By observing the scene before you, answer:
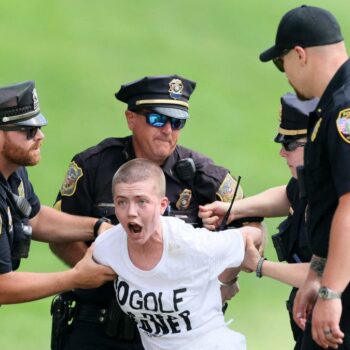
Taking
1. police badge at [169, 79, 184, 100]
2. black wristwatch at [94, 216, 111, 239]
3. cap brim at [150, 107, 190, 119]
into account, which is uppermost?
police badge at [169, 79, 184, 100]

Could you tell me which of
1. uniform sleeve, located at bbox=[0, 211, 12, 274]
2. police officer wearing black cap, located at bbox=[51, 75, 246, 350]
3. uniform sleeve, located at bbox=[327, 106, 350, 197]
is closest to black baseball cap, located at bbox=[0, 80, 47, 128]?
police officer wearing black cap, located at bbox=[51, 75, 246, 350]

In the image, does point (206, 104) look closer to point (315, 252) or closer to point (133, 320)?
point (133, 320)

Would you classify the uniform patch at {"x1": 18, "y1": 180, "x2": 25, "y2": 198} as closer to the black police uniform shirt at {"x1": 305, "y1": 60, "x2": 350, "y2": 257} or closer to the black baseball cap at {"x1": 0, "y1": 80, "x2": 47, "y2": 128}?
the black baseball cap at {"x1": 0, "y1": 80, "x2": 47, "y2": 128}

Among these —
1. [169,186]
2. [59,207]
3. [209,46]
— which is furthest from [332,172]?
[209,46]

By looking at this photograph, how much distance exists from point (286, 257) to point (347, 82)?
Result: 1539mm

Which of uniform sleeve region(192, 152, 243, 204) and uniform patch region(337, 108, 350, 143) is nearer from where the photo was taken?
uniform patch region(337, 108, 350, 143)

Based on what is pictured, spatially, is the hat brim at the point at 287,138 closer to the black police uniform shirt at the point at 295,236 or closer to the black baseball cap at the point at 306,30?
the black police uniform shirt at the point at 295,236

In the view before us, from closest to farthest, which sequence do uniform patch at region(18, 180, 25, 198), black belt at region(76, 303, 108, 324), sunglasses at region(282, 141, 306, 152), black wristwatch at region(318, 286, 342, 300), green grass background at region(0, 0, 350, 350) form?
black wristwatch at region(318, 286, 342, 300), sunglasses at region(282, 141, 306, 152), uniform patch at region(18, 180, 25, 198), black belt at region(76, 303, 108, 324), green grass background at region(0, 0, 350, 350)

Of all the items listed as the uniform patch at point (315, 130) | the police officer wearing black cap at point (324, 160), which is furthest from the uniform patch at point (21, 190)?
the uniform patch at point (315, 130)

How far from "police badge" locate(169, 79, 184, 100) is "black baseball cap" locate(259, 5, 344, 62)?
125 cm

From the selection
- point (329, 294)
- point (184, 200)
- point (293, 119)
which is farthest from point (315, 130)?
point (184, 200)

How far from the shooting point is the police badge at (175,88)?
23.2 ft

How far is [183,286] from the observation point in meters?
6.23

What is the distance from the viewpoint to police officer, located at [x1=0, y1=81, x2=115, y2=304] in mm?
6465
